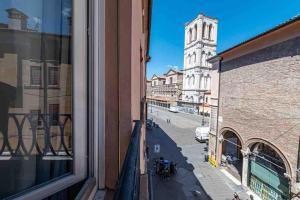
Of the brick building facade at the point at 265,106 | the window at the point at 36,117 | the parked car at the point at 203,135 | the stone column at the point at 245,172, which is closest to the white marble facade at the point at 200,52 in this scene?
the parked car at the point at 203,135

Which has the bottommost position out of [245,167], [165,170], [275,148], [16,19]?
[165,170]

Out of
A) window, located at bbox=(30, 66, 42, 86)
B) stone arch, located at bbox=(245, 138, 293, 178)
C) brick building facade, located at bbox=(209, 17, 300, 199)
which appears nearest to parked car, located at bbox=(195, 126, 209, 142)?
brick building facade, located at bbox=(209, 17, 300, 199)

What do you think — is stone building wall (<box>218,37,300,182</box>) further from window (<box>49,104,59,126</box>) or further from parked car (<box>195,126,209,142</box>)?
window (<box>49,104,59,126</box>)

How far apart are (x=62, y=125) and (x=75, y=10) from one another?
0.57 m

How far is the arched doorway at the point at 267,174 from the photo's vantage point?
900 cm

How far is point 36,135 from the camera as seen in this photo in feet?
3.11

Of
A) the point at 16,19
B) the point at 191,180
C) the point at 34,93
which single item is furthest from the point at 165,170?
the point at 16,19

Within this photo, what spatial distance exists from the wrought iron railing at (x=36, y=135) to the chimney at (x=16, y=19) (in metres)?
0.37

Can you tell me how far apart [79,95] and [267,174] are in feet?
37.8

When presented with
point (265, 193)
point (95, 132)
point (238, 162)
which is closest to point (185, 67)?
point (238, 162)

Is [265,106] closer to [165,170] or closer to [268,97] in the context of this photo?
[268,97]

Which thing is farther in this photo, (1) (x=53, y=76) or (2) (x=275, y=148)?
(2) (x=275, y=148)

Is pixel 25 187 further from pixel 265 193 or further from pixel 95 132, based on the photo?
pixel 265 193

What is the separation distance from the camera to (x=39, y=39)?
917 millimetres
